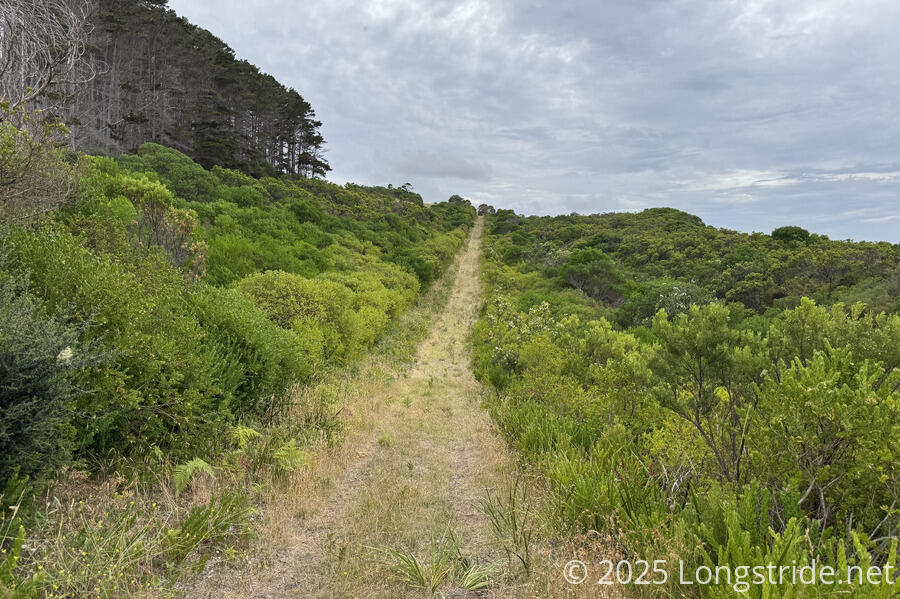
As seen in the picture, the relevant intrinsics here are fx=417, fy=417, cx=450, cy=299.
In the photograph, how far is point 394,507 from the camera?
4859 mm

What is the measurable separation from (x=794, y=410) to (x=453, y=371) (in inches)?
407

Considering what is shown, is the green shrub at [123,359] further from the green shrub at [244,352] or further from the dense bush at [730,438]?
the dense bush at [730,438]

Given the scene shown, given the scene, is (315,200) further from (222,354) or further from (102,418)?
(102,418)

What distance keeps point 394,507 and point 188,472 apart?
2301 mm

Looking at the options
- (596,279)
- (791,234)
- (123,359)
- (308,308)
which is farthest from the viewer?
(791,234)

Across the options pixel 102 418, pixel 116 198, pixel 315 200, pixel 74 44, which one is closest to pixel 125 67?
pixel 315 200

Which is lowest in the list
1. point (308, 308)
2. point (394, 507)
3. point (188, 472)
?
point (394, 507)

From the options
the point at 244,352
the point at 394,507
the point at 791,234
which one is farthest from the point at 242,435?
the point at 791,234

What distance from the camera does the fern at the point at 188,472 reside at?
174 inches

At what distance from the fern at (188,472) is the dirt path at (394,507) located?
4.07 feet

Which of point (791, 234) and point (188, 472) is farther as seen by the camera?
point (791, 234)

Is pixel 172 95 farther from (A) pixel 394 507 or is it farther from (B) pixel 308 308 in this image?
(A) pixel 394 507

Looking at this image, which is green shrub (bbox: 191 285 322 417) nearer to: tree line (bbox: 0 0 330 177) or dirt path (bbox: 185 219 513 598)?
dirt path (bbox: 185 219 513 598)

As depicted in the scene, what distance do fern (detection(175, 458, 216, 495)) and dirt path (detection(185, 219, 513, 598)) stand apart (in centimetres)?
124
